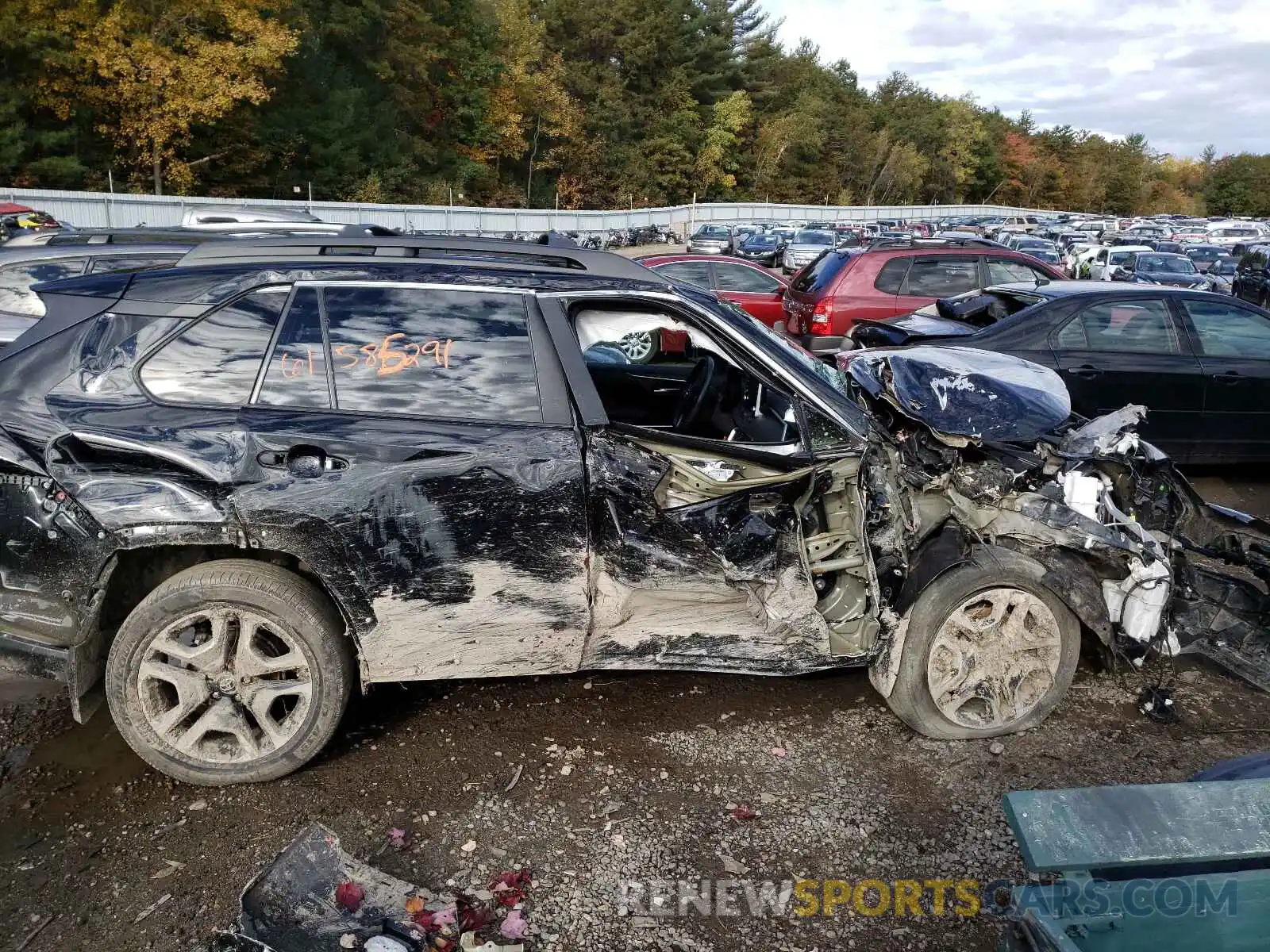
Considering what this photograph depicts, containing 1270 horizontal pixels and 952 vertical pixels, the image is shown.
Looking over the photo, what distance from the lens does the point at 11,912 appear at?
291cm

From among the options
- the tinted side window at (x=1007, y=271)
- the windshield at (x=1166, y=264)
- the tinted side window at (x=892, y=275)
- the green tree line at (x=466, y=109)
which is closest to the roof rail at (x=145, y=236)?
the tinted side window at (x=892, y=275)

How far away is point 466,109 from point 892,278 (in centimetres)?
4438

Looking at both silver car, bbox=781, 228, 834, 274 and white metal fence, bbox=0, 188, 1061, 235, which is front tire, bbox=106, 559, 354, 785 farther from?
silver car, bbox=781, 228, 834, 274

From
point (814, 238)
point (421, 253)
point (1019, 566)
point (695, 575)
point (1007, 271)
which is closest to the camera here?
point (695, 575)

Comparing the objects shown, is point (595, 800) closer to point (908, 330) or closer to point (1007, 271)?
point (908, 330)

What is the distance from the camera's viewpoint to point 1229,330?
24.9 ft

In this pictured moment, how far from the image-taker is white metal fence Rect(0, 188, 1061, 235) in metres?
27.6

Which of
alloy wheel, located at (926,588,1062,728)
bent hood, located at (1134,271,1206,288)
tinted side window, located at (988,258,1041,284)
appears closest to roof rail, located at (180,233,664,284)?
alloy wheel, located at (926,588,1062,728)

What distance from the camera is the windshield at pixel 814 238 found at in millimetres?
30812

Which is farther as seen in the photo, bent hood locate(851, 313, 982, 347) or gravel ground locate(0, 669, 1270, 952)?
bent hood locate(851, 313, 982, 347)

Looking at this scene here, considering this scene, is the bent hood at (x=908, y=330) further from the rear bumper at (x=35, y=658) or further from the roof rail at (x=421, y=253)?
the rear bumper at (x=35, y=658)

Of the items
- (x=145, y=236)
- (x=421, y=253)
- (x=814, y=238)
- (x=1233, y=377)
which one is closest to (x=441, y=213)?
(x=814, y=238)

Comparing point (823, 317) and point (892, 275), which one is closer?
point (823, 317)

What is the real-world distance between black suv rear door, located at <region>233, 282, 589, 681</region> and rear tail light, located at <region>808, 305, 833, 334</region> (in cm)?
805
